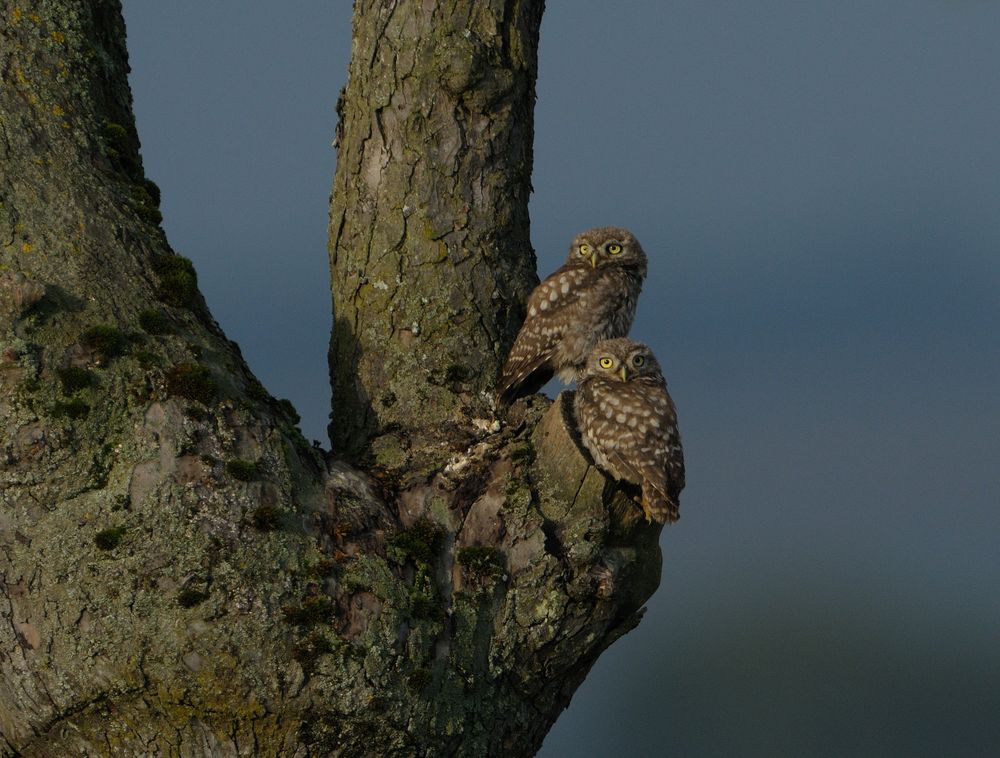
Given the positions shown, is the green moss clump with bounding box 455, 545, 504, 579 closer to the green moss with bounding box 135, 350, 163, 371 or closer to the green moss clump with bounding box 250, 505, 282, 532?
the green moss clump with bounding box 250, 505, 282, 532

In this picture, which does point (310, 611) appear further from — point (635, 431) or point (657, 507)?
point (635, 431)

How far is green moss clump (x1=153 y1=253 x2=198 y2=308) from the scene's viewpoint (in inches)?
248

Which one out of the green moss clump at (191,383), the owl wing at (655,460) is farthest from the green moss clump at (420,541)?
the green moss clump at (191,383)

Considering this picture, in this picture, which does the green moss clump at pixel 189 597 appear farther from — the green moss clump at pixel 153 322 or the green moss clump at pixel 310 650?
the green moss clump at pixel 153 322

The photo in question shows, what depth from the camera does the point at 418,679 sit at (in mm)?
5848

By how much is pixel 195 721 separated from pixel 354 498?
1367 mm

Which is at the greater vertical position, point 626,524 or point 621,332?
point 621,332

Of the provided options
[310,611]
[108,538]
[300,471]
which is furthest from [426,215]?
[108,538]

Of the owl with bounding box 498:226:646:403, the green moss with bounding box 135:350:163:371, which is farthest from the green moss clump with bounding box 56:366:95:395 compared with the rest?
the owl with bounding box 498:226:646:403

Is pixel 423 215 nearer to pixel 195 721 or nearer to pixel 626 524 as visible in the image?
pixel 626 524

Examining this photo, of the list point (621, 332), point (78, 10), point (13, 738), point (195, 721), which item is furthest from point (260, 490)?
point (621, 332)

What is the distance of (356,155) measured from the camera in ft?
24.5

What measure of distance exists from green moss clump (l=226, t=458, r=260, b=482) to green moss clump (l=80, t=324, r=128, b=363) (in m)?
0.79

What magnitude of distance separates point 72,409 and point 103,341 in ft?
1.24
